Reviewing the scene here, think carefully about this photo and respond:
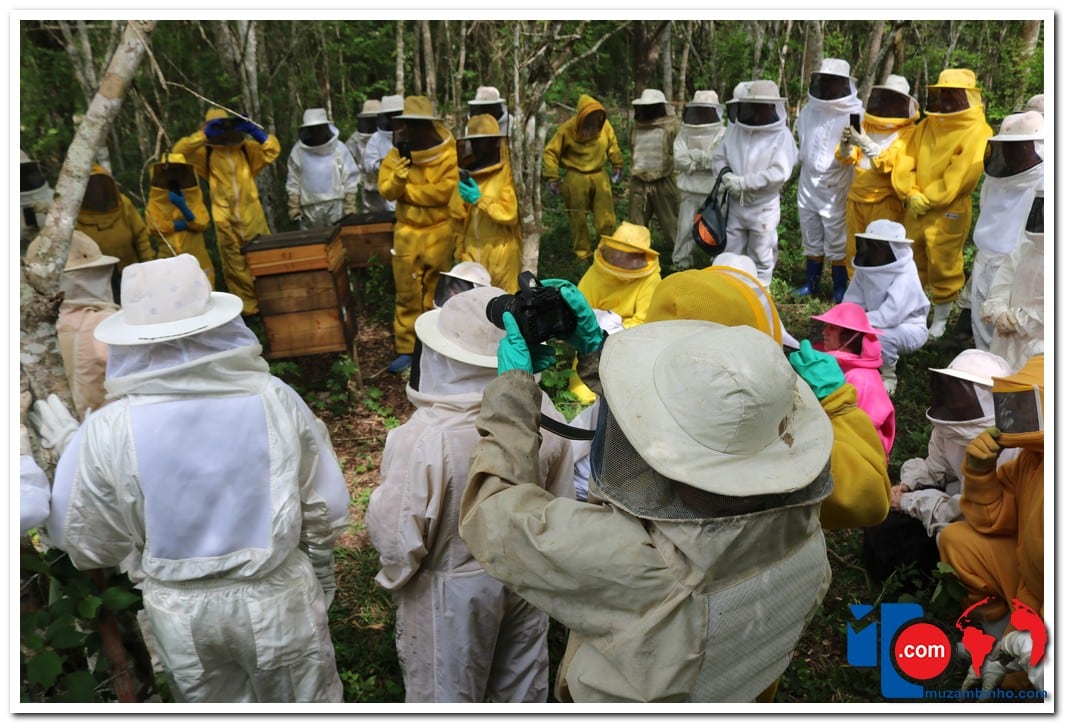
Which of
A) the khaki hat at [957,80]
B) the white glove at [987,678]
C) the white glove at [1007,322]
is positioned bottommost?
the white glove at [987,678]

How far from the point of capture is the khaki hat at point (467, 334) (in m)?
2.72

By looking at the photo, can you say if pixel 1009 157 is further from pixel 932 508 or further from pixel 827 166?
pixel 932 508

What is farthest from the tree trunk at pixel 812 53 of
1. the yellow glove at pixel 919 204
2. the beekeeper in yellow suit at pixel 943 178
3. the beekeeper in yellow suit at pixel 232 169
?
the beekeeper in yellow suit at pixel 232 169

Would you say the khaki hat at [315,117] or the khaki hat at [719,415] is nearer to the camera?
the khaki hat at [719,415]

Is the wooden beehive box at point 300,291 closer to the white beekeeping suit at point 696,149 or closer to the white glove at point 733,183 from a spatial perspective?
the white glove at point 733,183

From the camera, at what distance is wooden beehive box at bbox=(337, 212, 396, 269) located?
7930 mm

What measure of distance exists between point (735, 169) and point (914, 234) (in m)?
1.83

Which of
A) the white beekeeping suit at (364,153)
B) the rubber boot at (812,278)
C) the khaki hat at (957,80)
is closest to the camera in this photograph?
the khaki hat at (957,80)

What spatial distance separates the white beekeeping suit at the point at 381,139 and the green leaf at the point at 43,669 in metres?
7.88

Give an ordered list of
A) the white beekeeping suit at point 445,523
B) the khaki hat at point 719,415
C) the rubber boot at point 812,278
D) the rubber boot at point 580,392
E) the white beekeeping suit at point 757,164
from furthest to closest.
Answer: the rubber boot at point 812,278
the white beekeeping suit at point 757,164
the rubber boot at point 580,392
the white beekeeping suit at point 445,523
the khaki hat at point 719,415

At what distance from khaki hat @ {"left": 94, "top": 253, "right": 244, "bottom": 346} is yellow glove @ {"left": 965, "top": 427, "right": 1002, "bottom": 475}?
9.27 ft

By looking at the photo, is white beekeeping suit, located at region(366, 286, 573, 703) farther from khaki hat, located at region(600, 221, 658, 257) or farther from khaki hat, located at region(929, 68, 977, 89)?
khaki hat, located at region(929, 68, 977, 89)

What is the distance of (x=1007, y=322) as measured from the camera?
4836 mm
